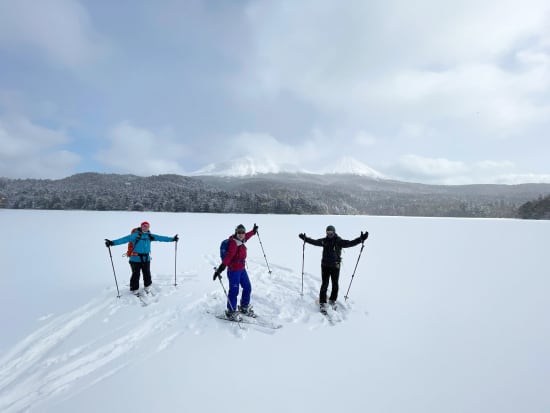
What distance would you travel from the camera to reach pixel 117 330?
5.83m

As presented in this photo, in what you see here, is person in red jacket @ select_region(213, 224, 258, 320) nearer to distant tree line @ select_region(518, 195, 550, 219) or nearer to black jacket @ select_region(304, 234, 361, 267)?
black jacket @ select_region(304, 234, 361, 267)

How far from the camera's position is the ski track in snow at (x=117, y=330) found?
4.20 m

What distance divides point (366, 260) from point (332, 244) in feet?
23.6

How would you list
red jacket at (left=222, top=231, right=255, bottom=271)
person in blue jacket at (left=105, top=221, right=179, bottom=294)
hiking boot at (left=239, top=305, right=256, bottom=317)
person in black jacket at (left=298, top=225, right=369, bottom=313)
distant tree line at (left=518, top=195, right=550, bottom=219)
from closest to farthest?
red jacket at (left=222, top=231, right=255, bottom=271) < hiking boot at (left=239, top=305, right=256, bottom=317) < person in black jacket at (left=298, top=225, right=369, bottom=313) < person in blue jacket at (left=105, top=221, right=179, bottom=294) < distant tree line at (left=518, top=195, right=550, bottom=219)

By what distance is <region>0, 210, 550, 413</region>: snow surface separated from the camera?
3.90m

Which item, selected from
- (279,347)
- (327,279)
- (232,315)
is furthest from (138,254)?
(327,279)

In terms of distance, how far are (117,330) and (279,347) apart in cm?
334

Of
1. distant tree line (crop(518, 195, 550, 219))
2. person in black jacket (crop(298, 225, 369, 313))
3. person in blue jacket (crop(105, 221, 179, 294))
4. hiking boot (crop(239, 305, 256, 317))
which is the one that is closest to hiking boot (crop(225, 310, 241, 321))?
hiking boot (crop(239, 305, 256, 317))

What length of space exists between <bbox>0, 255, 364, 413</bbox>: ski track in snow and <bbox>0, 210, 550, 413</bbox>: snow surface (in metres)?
0.03

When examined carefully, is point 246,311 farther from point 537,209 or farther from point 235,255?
point 537,209

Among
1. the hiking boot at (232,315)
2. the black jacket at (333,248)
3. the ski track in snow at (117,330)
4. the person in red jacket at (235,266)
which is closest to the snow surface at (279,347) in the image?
the ski track in snow at (117,330)

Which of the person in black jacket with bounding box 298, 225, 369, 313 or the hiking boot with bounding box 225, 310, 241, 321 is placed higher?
the person in black jacket with bounding box 298, 225, 369, 313

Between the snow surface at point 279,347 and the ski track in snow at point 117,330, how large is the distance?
0.03 meters

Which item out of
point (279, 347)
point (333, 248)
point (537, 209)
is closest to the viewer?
point (279, 347)
